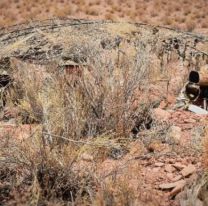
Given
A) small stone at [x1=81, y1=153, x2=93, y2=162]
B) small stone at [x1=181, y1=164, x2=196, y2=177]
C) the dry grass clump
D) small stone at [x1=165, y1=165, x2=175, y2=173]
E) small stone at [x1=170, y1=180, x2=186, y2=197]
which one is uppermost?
the dry grass clump

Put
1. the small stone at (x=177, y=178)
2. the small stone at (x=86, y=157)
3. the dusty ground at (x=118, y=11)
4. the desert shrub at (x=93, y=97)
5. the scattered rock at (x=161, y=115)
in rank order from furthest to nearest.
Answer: the dusty ground at (x=118, y=11)
the scattered rock at (x=161, y=115)
the desert shrub at (x=93, y=97)
the small stone at (x=86, y=157)
the small stone at (x=177, y=178)

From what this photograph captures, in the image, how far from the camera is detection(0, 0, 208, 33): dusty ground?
56.3ft

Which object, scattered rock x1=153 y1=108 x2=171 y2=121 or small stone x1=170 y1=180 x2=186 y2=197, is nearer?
small stone x1=170 y1=180 x2=186 y2=197

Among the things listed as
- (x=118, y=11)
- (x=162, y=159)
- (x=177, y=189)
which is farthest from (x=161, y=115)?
(x=118, y=11)

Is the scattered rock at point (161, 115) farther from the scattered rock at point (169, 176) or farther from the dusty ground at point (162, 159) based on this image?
the scattered rock at point (169, 176)

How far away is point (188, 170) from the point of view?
4004 millimetres

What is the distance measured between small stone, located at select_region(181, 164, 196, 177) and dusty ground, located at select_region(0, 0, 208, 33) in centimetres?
1267

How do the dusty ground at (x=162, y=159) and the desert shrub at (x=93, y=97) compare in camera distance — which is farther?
the desert shrub at (x=93, y=97)

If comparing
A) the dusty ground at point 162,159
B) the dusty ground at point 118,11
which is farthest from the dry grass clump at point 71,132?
the dusty ground at point 118,11

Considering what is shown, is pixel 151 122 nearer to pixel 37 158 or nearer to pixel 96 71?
pixel 96 71

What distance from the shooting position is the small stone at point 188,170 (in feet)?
13.0

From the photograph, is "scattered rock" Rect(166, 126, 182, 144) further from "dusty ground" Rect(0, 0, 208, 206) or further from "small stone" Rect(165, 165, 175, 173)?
"small stone" Rect(165, 165, 175, 173)

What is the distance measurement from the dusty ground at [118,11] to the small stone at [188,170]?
12.7 meters

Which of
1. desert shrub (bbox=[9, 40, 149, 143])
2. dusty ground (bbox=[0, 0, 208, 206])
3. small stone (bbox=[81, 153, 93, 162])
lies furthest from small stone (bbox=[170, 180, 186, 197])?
desert shrub (bbox=[9, 40, 149, 143])
